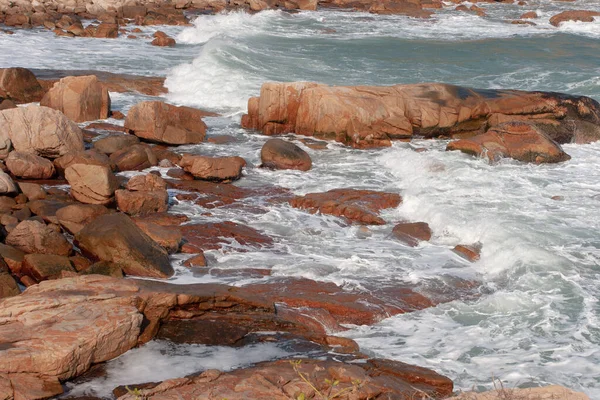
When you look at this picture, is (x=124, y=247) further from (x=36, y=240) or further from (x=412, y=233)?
(x=412, y=233)

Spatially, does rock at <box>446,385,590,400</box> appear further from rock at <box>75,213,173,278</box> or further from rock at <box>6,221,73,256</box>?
rock at <box>6,221,73,256</box>

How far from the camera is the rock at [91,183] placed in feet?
39.1

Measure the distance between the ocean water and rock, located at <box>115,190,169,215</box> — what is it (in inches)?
15.5

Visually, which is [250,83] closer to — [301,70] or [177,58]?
[301,70]

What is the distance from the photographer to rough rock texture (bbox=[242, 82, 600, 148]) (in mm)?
16672

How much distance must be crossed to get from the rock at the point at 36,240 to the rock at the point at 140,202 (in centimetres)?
175

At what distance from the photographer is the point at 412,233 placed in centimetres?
1184

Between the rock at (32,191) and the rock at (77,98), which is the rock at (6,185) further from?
the rock at (77,98)

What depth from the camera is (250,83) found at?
2120cm

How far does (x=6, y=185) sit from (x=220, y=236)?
341 cm

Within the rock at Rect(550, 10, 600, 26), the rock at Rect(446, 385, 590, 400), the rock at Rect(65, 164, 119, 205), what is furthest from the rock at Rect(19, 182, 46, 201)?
the rock at Rect(550, 10, 600, 26)

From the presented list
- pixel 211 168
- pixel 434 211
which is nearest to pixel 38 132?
pixel 211 168

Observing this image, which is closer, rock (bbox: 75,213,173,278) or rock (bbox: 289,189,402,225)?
rock (bbox: 75,213,173,278)

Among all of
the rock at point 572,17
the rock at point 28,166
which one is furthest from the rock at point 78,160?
the rock at point 572,17
